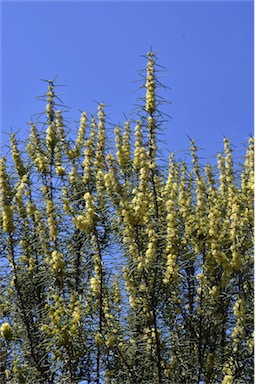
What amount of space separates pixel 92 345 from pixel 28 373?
1.40 ft

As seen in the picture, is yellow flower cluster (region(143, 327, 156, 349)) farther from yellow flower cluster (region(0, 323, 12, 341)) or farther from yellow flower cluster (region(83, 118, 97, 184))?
yellow flower cluster (region(83, 118, 97, 184))

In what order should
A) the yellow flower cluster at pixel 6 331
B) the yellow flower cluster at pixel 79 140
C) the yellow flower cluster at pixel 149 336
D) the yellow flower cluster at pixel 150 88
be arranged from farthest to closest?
1. the yellow flower cluster at pixel 79 140
2. the yellow flower cluster at pixel 150 88
3. the yellow flower cluster at pixel 6 331
4. the yellow flower cluster at pixel 149 336

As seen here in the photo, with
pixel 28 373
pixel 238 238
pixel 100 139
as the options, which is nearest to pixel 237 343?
pixel 238 238

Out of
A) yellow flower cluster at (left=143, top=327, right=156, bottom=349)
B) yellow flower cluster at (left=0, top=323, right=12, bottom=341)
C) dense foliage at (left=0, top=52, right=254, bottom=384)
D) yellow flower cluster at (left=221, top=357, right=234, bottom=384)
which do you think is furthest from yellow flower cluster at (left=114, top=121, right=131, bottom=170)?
yellow flower cluster at (left=221, top=357, right=234, bottom=384)

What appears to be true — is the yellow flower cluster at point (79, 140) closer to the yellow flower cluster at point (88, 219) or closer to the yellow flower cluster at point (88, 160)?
the yellow flower cluster at point (88, 160)

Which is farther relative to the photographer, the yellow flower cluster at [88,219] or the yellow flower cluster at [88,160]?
the yellow flower cluster at [88,160]

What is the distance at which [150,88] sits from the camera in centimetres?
408

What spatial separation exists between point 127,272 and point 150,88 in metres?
1.13

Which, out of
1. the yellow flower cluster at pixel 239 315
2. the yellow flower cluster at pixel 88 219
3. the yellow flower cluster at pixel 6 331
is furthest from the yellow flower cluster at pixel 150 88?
the yellow flower cluster at pixel 6 331

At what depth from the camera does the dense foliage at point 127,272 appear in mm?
3605

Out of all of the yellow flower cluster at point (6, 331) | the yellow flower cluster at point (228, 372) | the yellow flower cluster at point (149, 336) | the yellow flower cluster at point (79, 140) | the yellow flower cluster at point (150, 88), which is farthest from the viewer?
the yellow flower cluster at point (79, 140)

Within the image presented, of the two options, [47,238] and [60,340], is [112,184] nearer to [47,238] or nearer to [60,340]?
[47,238]

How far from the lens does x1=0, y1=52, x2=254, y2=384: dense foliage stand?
11.8 ft

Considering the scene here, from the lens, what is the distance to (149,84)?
410 cm
